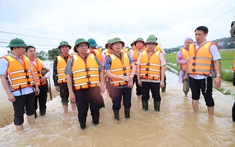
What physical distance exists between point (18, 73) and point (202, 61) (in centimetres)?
401

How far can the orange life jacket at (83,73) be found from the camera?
3.35 meters

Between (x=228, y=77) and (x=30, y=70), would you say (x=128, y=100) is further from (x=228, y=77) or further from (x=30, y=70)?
(x=228, y=77)

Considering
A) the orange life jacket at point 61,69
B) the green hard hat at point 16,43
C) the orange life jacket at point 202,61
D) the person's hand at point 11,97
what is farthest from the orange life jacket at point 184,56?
the person's hand at point 11,97

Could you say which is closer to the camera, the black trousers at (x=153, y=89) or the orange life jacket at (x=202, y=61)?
the orange life jacket at (x=202, y=61)

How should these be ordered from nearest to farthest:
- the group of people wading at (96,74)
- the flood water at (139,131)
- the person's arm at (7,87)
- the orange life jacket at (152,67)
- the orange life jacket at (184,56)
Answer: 1. the flood water at (139,131)
2. the person's arm at (7,87)
3. the group of people wading at (96,74)
4. the orange life jacket at (152,67)
5. the orange life jacket at (184,56)

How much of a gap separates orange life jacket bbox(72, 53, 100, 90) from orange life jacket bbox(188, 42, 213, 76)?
2261mm

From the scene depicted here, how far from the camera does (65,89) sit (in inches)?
184

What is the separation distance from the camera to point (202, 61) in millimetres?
3588

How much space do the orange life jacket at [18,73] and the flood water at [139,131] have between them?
111 centimetres

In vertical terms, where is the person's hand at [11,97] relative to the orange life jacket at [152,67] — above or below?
below

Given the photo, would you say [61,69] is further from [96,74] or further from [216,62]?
[216,62]

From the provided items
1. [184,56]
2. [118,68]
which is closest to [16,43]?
[118,68]

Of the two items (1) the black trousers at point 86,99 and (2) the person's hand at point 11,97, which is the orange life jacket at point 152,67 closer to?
(1) the black trousers at point 86,99

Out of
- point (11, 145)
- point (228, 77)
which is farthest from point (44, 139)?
point (228, 77)
